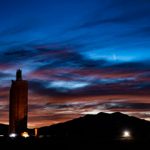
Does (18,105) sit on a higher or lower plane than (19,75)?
lower

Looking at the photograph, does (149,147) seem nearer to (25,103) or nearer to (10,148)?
(10,148)

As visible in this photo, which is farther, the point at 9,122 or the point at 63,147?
the point at 9,122

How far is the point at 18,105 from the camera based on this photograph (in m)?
60.0

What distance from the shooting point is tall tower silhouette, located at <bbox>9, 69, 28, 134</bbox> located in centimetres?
5941

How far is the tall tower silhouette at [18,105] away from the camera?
195ft

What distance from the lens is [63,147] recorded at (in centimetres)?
2925

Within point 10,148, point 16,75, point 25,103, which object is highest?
point 16,75

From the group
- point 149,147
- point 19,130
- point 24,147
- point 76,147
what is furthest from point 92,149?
point 19,130

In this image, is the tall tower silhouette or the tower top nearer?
the tall tower silhouette

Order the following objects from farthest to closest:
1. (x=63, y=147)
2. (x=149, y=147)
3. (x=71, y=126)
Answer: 1. (x=71, y=126)
2. (x=63, y=147)
3. (x=149, y=147)

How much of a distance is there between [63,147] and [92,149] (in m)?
2.88

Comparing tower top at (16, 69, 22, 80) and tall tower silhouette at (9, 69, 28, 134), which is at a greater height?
tower top at (16, 69, 22, 80)

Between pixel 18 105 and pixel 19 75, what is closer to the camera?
pixel 18 105

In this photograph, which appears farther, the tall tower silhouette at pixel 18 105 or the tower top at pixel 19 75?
the tower top at pixel 19 75
